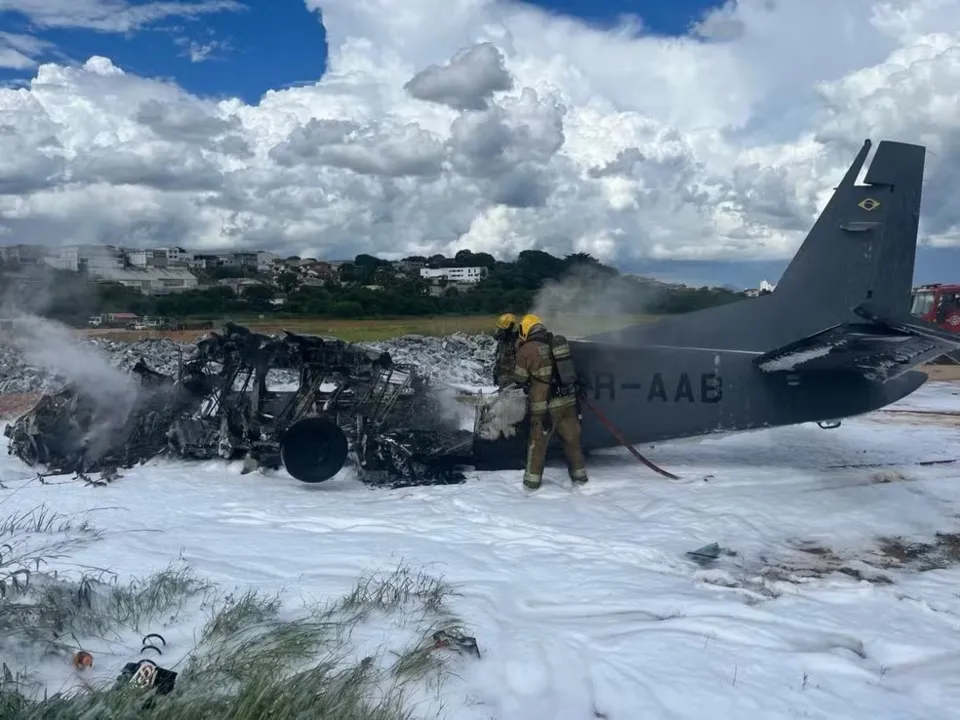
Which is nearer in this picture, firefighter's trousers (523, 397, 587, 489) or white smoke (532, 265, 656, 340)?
firefighter's trousers (523, 397, 587, 489)

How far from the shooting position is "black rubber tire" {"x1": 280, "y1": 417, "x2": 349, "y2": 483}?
29.0 ft

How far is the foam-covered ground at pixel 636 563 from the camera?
13.6 ft

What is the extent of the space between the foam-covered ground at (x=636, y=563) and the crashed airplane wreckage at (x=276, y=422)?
34cm

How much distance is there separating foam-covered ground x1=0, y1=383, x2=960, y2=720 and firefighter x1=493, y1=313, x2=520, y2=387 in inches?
55.7

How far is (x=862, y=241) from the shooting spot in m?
9.84

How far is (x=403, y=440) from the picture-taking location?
9.20 meters

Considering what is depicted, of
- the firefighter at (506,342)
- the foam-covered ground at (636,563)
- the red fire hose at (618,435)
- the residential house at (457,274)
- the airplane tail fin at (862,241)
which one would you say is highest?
the airplane tail fin at (862,241)

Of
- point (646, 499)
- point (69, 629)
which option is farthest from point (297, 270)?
point (69, 629)

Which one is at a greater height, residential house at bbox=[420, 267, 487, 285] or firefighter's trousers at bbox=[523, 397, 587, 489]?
residential house at bbox=[420, 267, 487, 285]

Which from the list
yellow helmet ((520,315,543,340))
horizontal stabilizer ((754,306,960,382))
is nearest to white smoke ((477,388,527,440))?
yellow helmet ((520,315,543,340))

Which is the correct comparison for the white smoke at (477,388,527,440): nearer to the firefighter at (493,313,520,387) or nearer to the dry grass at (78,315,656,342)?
the firefighter at (493,313,520,387)

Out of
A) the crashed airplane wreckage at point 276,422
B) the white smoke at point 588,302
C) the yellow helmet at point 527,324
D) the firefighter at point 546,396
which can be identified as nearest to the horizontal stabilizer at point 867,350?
the white smoke at point 588,302

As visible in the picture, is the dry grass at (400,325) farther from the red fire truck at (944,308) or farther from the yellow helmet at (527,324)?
the red fire truck at (944,308)

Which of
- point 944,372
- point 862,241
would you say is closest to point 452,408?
point 862,241
